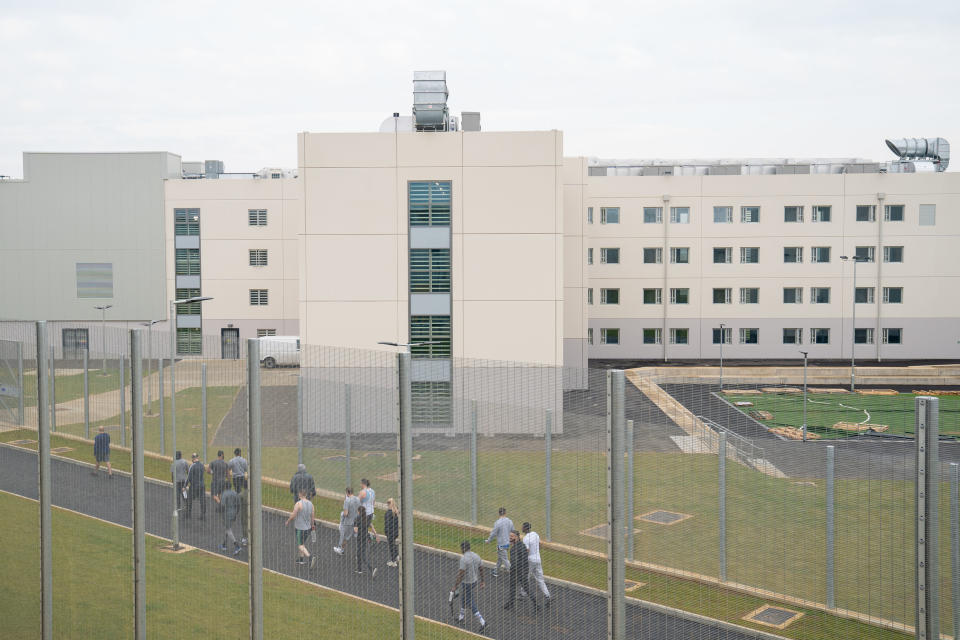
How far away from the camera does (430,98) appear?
27062 millimetres

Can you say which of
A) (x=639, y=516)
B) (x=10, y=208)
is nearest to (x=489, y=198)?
(x=639, y=516)

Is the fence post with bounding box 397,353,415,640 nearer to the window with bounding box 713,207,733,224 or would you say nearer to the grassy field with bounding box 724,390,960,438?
the grassy field with bounding box 724,390,960,438

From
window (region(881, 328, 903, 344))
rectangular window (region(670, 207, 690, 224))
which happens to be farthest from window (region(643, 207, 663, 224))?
window (region(881, 328, 903, 344))

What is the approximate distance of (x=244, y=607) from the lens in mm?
6266

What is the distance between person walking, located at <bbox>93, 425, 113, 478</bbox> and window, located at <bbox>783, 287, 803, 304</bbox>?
50.0 m

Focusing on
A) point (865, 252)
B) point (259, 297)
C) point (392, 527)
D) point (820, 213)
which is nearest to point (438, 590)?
point (392, 527)

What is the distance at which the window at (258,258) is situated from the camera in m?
51.2

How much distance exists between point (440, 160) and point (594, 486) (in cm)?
2147

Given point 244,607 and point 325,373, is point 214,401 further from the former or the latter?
point 244,607

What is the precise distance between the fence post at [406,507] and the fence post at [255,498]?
3.40 ft

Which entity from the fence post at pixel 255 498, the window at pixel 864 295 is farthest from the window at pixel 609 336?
the fence post at pixel 255 498

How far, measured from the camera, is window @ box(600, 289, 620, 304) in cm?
5306

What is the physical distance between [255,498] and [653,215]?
1924 inches

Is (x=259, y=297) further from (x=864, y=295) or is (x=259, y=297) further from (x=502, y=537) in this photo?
(x=502, y=537)
